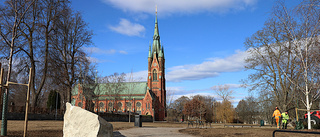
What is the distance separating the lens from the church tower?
Answer: 9007 centimetres

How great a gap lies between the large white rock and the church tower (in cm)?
8098

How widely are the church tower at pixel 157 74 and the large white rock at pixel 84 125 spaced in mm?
80984

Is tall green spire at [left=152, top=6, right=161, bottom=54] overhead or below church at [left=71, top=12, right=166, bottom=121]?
overhead

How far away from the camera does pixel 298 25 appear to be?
18.3 m

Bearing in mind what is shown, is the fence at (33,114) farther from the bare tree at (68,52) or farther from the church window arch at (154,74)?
the church window arch at (154,74)

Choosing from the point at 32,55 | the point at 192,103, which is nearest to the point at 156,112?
the point at 192,103

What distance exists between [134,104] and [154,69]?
602 inches

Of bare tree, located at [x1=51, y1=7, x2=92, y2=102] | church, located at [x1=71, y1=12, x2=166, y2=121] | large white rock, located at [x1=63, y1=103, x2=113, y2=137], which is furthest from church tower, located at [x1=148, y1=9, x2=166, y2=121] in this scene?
large white rock, located at [x1=63, y1=103, x2=113, y2=137]

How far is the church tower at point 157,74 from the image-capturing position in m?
90.1

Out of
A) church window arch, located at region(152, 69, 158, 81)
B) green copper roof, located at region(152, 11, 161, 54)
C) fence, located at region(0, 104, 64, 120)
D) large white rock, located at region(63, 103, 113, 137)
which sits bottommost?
fence, located at region(0, 104, 64, 120)

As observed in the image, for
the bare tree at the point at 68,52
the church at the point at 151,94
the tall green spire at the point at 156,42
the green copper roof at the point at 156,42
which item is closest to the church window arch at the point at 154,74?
the church at the point at 151,94

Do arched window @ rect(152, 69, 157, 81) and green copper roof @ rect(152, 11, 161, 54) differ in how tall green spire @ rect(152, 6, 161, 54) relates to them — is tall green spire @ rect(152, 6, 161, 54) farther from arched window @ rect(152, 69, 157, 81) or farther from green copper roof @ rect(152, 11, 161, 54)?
arched window @ rect(152, 69, 157, 81)

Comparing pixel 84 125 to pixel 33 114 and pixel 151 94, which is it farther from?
pixel 151 94

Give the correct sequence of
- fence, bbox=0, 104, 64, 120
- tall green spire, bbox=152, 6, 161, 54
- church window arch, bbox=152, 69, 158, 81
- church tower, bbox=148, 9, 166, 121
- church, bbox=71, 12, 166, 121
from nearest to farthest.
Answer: fence, bbox=0, 104, 64, 120
church, bbox=71, 12, 166, 121
church tower, bbox=148, 9, 166, 121
church window arch, bbox=152, 69, 158, 81
tall green spire, bbox=152, 6, 161, 54
